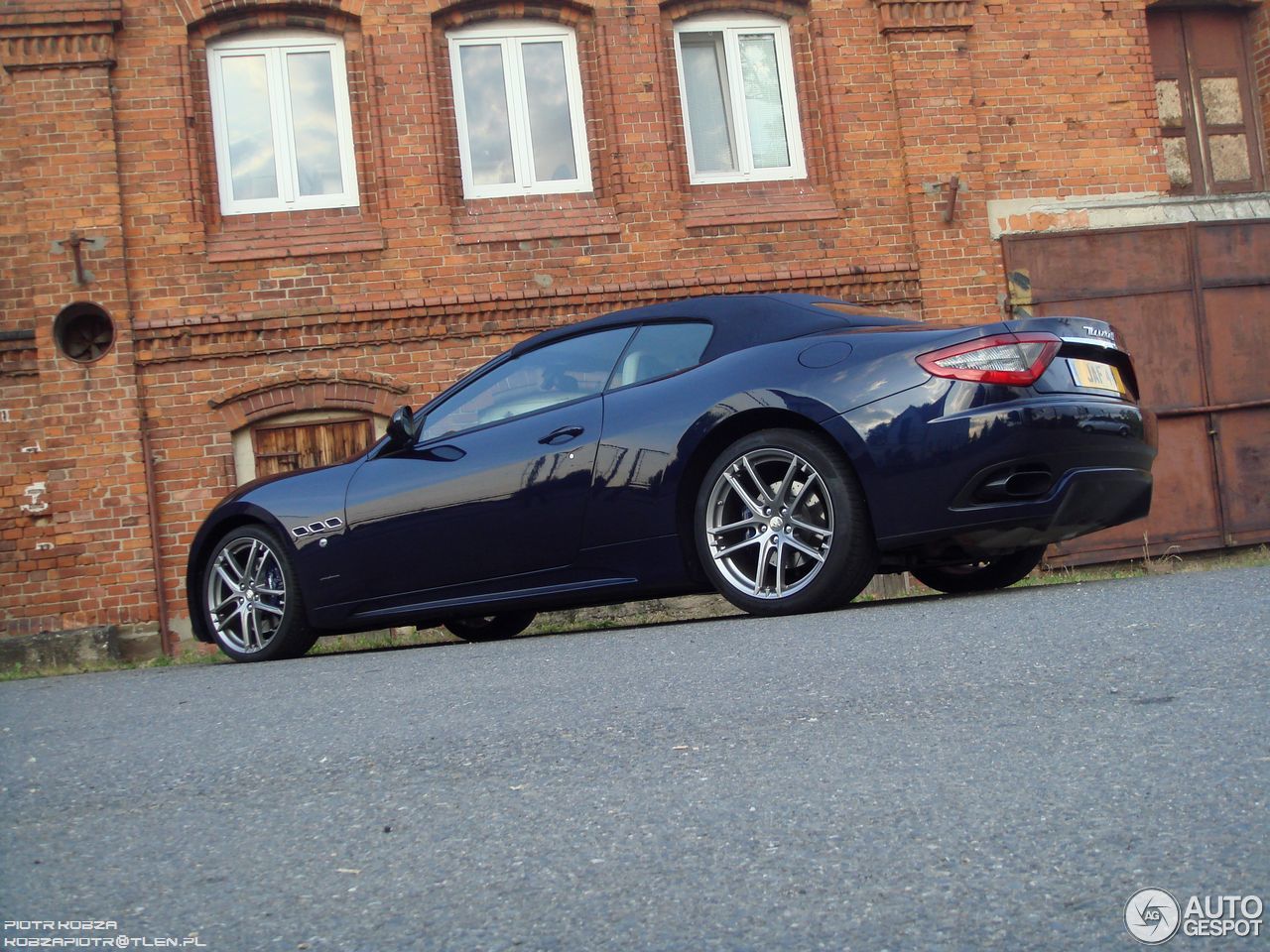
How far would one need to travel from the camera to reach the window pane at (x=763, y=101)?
12.9 meters

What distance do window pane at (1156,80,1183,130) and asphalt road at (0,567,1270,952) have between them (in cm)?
1025

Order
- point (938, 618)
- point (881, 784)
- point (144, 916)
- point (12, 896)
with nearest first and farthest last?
1. point (144, 916)
2. point (12, 896)
3. point (881, 784)
4. point (938, 618)

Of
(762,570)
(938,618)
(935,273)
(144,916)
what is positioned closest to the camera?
(144,916)

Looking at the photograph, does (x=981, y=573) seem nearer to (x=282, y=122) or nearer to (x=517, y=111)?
(x=517, y=111)

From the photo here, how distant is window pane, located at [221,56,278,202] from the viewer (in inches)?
484

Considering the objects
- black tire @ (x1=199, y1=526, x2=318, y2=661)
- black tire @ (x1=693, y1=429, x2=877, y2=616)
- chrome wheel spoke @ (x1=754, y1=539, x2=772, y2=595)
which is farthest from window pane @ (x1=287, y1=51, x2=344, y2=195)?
chrome wheel spoke @ (x1=754, y1=539, x2=772, y2=595)

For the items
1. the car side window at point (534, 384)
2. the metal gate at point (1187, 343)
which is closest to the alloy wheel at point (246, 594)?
the car side window at point (534, 384)

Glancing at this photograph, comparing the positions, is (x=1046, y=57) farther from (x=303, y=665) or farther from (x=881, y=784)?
(x=881, y=784)

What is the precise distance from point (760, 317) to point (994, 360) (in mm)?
1128

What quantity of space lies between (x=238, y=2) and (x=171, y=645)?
5.39 m

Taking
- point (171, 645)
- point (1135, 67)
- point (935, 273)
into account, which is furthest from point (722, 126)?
point (171, 645)

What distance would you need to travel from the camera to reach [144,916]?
8.25ft

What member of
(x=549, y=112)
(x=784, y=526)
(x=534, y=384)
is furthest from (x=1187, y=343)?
(x=784, y=526)

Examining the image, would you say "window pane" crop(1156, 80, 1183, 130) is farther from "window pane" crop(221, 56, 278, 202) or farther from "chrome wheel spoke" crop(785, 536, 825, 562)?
"chrome wheel spoke" crop(785, 536, 825, 562)
